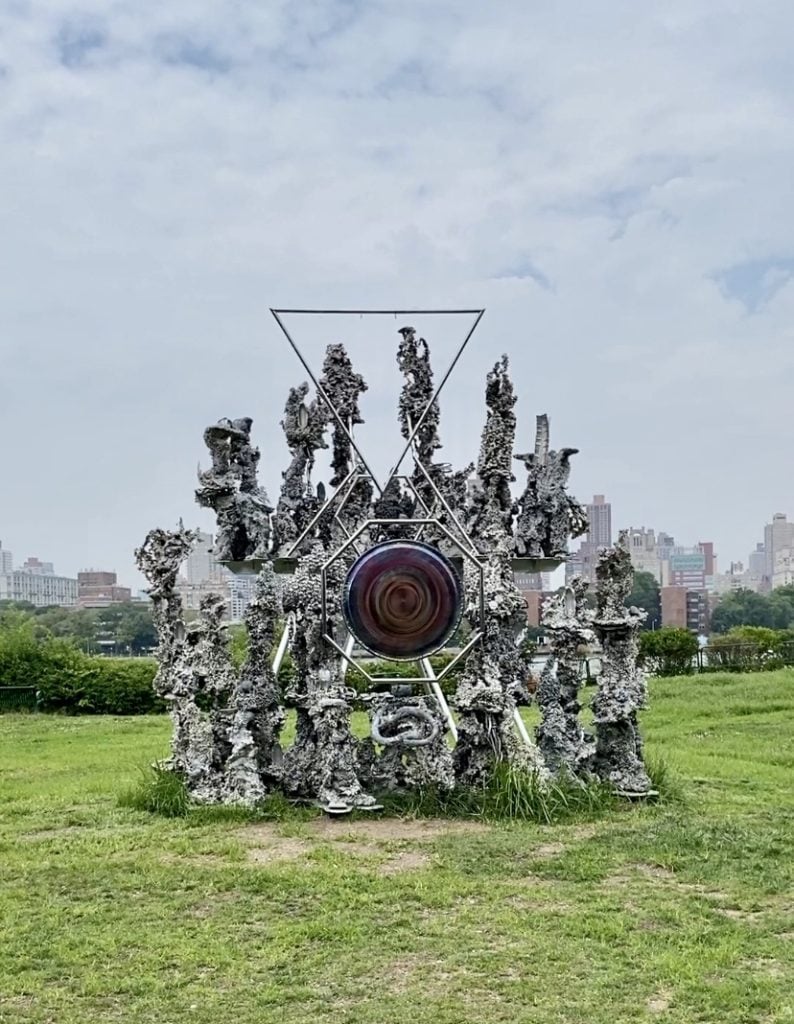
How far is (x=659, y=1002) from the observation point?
4852 millimetres

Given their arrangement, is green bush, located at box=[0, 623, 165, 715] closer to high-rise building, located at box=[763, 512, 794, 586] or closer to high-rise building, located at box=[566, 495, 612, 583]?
high-rise building, located at box=[566, 495, 612, 583]

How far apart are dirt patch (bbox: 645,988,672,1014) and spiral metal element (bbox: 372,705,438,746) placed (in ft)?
14.9

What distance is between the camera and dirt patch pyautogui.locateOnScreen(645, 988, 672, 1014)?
475 centimetres

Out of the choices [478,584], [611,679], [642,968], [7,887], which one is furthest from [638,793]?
[7,887]

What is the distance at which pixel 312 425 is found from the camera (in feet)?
37.1

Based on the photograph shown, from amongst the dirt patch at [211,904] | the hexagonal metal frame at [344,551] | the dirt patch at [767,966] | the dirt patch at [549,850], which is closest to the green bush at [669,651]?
the hexagonal metal frame at [344,551]

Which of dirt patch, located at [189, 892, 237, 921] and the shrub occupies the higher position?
the shrub

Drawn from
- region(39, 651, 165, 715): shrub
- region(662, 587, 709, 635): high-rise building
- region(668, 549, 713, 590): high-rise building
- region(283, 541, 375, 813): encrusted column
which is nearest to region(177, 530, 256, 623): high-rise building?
region(283, 541, 375, 813): encrusted column

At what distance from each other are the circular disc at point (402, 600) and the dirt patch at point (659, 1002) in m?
4.80

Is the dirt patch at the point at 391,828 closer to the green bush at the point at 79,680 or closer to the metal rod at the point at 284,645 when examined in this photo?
the metal rod at the point at 284,645

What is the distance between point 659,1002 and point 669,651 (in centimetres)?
1864

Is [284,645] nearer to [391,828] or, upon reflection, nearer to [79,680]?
[391,828]

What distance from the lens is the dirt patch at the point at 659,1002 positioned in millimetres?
4754

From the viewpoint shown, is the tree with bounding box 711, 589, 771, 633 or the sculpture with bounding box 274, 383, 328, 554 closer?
the sculpture with bounding box 274, 383, 328, 554
